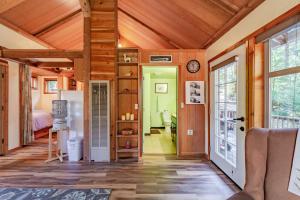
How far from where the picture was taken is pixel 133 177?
11.4 feet

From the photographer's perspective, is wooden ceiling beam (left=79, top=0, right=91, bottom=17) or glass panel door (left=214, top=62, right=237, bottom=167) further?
wooden ceiling beam (left=79, top=0, right=91, bottom=17)

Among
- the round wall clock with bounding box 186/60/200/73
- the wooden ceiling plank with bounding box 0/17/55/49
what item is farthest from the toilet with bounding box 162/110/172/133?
the wooden ceiling plank with bounding box 0/17/55/49

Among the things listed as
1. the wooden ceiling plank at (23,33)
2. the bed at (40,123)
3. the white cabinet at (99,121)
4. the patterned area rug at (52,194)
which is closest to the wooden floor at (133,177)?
the patterned area rug at (52,194)

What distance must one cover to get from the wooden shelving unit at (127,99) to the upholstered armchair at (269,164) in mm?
3240

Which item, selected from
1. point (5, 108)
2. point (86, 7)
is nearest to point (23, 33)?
point (5, 108)

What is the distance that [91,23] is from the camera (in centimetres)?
454

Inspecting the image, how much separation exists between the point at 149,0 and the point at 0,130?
14.0ft

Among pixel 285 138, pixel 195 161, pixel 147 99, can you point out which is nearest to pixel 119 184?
pixel 195 161

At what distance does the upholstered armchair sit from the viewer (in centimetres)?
136

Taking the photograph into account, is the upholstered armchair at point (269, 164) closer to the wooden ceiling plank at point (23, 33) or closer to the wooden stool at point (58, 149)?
the wooden stool at point (58, 149)

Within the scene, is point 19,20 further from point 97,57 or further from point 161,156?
point 161,156

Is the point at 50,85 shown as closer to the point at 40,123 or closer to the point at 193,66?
the point at 40,123

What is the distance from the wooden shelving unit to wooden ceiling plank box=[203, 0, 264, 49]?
5.50ft

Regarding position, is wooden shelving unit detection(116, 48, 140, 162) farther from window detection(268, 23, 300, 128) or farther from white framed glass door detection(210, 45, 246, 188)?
window detection(268, 23, 300, 128)
